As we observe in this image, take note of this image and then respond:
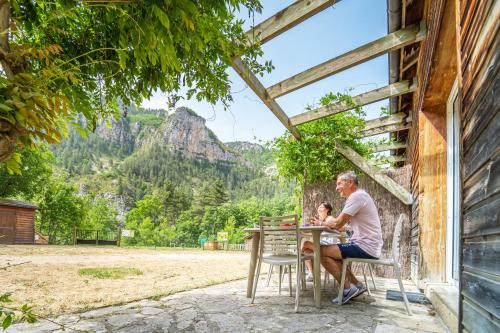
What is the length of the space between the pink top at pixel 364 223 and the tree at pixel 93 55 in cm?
165

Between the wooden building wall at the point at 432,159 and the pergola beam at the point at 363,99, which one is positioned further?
the pergola beam at the point at 363,99

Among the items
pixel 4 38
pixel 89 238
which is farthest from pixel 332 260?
pixel 89 238

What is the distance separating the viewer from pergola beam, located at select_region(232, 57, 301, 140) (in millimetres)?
3449

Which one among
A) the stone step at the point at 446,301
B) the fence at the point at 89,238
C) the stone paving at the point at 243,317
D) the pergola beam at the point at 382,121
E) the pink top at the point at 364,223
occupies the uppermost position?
the pergola beam at the point at 382,121

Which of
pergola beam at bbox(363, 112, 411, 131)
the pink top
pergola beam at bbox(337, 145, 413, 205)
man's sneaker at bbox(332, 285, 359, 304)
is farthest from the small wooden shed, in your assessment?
the pink top

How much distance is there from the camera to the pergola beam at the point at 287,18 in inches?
118

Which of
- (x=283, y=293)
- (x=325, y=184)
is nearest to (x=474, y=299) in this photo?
(x=283, y=293)

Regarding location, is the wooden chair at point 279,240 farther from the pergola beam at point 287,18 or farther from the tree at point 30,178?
the tree at point 30,178

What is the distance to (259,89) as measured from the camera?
4125 mm

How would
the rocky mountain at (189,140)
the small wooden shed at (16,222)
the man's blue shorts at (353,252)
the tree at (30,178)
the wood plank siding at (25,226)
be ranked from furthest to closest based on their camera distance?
the rocky mountain at (189,140)
the tree at (30,178)
the wood plank siding at (25,226)
the small wooden shed at (16,222)
the man's blue shorts at (353,252)

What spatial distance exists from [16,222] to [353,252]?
23.5 m

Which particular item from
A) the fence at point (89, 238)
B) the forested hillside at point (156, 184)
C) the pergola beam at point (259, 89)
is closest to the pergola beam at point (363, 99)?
the pergola beam at point (259, 89)

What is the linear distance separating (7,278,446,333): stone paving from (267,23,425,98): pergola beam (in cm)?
263

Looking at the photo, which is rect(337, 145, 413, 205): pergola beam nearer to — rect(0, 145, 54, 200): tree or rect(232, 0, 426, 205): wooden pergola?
rect(232, 0, 426, 205): wooden pergola
